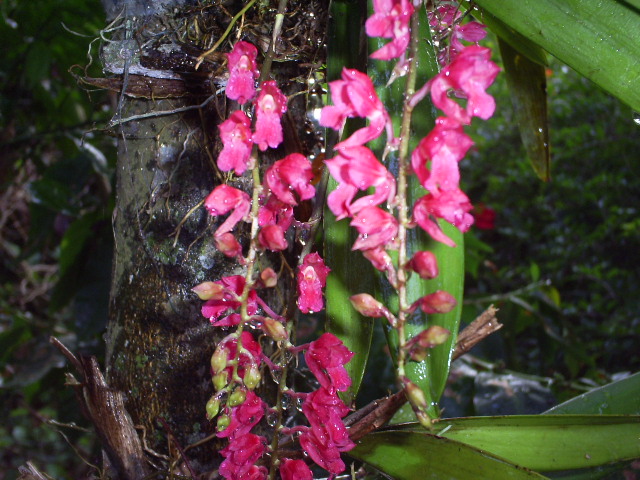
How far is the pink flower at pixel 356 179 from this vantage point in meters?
0.37

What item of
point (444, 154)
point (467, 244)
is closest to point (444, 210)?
point (444, 154)

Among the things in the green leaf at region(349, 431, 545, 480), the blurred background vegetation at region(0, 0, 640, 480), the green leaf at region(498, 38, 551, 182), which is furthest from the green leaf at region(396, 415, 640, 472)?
the blurred background vegetation at region(0, 0, 640, 480)

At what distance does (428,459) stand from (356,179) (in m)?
0.26

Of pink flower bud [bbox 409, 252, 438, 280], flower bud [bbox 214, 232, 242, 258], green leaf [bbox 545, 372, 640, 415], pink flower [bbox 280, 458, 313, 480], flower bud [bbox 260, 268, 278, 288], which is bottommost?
green leaf [bbox 545, 372, 640, 415]

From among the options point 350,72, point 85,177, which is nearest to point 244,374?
point 350,72

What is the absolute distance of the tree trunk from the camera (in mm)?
550

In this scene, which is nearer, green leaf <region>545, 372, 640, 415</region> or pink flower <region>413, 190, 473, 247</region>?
pink flower <region>413, 190, 473, 247</region>

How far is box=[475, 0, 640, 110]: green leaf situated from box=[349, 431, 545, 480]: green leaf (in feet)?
1.00

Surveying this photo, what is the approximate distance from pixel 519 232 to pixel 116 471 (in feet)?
9.00

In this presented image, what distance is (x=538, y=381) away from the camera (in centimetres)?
109

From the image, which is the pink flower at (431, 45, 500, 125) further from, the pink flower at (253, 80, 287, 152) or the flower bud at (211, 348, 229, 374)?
the flower bud at (211, 348, 229, 374)

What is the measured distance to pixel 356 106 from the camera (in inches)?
14.9

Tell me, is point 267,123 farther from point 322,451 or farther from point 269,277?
point 322,451

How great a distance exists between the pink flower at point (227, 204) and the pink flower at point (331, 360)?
0.12 meters
